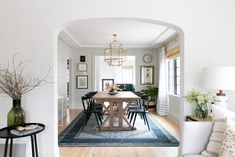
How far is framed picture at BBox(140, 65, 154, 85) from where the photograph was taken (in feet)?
27.6

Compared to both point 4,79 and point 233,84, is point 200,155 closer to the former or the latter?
point 233,84

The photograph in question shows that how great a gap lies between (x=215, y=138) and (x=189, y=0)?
6.40ft

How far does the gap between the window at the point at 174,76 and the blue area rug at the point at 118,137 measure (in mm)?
1594

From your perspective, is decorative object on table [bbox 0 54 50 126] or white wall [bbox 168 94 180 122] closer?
decorative object on table [bbox 0 54 50 126]

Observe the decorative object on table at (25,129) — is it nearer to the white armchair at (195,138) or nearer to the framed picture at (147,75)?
the white armchair at (195,138)

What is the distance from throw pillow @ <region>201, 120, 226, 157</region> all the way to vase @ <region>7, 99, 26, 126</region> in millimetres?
2234

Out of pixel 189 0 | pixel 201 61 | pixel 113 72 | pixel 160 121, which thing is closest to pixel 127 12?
pixel 189 0

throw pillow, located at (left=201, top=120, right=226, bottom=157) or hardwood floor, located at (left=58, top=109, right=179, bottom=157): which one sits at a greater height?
throw pillow, located at (left=201, top=120, right=226, bottom=157)

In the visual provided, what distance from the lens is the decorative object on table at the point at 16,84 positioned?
2781 mm

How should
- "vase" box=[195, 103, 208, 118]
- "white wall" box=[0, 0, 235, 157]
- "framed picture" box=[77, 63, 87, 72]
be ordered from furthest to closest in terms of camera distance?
1. "framed picture" box=[77, 63, 87, 72]
2. "white wall" box=[0, 0, 235, 157]
3. "vase" box=[195, 103, 208, 118]

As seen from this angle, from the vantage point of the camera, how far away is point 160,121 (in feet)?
19.9

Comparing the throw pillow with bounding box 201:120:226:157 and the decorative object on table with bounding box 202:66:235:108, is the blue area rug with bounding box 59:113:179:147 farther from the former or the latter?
the throw pillow with bounding box 201:120:226:157

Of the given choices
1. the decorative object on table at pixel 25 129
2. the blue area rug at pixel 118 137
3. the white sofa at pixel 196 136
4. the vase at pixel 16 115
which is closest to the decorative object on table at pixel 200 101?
→ the white sofa at pixel 196 136

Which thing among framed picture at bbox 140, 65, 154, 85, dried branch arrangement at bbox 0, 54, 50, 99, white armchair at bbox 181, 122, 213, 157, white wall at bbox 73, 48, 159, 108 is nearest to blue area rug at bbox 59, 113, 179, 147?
dried branch arrangement at bbox 0, 54, 50, 99
